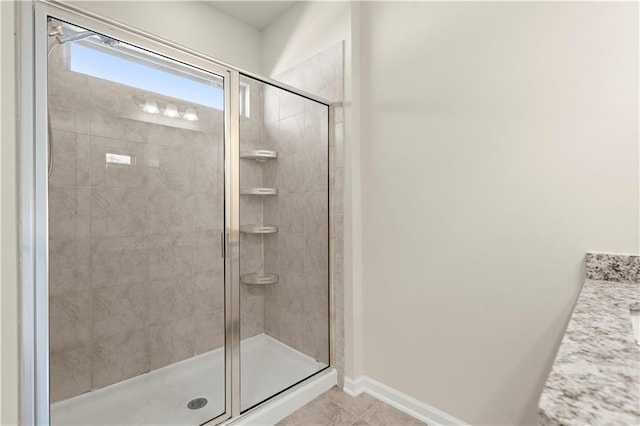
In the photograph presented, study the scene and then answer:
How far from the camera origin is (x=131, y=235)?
6.42 feet

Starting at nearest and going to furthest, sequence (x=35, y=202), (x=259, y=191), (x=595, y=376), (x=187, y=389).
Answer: (x=595, y=376) → (x=35, y=202) → (x=187, y=389) → (x=259, y=191)

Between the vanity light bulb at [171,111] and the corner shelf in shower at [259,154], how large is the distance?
58 centimetres

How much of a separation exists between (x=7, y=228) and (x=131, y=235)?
53.0 inches

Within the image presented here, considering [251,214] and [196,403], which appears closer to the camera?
[196,403]

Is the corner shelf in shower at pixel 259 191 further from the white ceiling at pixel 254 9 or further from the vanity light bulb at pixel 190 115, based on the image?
the white ceiling at pixel 254 9

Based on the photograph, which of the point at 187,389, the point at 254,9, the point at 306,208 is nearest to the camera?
the point at 187,389

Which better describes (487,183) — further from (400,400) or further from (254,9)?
(254,9)

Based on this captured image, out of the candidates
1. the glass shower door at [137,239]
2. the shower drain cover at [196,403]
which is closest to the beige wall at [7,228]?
the glass shower door at [137,239]

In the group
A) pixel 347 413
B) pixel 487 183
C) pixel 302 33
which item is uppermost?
pixel 302 33

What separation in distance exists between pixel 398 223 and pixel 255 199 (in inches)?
35.7

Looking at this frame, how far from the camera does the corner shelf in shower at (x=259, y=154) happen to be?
74.8 inches

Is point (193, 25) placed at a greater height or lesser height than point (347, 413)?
greater

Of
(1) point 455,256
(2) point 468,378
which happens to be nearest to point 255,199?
(1) point 455,256

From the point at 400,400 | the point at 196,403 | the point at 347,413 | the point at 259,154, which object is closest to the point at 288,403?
the point at 347,413
